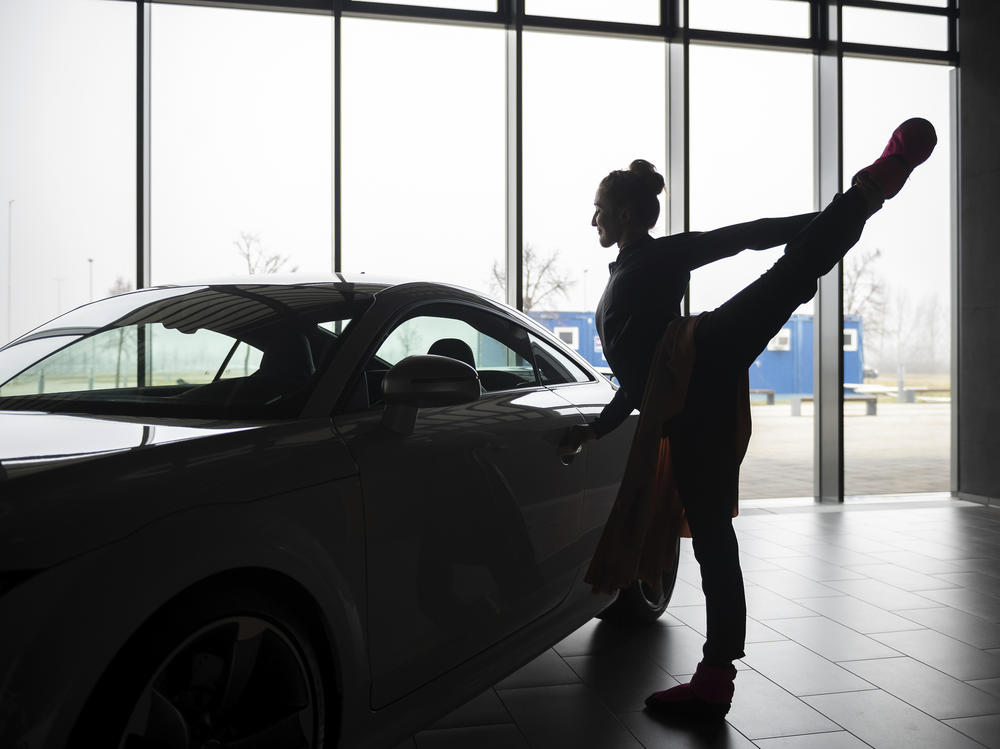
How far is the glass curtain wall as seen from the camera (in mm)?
6105

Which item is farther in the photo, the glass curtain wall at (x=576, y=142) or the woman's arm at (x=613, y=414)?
the glass curtain wall at (x=576, y=142)

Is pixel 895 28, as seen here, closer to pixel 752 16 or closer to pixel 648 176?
pixel 752 16

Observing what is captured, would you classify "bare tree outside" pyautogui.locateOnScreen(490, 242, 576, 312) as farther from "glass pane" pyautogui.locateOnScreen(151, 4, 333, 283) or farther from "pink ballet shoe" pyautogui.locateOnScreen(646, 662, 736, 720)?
"pink ballet shoe" pyautogui.locateOnScreen(646, 662, 736, 720)

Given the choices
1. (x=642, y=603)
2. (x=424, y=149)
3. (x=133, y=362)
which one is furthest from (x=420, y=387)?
(x=424, y=149)

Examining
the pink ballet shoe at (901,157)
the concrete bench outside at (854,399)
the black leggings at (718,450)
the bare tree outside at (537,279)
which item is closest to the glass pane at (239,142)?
the bare tree outside at (537,279)

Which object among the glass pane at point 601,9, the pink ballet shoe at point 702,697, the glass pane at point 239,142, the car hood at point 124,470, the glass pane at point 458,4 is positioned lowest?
the pink ballet shoe at point 702,697

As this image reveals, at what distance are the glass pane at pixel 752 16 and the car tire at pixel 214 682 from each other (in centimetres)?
621

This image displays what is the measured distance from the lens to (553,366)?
2.82 m

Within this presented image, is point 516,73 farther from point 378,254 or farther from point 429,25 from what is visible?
point 378,254

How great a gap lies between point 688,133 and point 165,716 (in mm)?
5939

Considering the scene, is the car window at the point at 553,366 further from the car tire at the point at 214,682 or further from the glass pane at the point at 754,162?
the glass pane at the point at 754,162

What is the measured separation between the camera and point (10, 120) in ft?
17.5

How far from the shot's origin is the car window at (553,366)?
2740 millimetres

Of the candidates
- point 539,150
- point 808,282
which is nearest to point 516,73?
point 539,150
